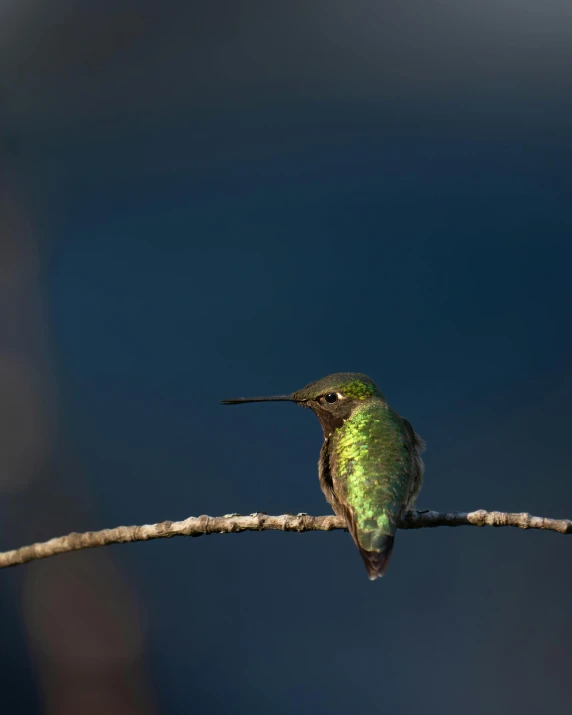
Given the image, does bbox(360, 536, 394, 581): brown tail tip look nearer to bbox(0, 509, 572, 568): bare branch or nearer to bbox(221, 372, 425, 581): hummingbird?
bbox(221, 372, 425, 581): hummingbird

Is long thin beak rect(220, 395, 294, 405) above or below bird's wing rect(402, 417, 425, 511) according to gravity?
above

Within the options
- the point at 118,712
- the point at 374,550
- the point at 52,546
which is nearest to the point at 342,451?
the point at 374,550

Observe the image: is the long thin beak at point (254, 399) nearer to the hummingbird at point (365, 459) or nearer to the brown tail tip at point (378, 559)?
the hummingbird at point (365, 459)

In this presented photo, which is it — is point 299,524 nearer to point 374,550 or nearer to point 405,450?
point 374,550

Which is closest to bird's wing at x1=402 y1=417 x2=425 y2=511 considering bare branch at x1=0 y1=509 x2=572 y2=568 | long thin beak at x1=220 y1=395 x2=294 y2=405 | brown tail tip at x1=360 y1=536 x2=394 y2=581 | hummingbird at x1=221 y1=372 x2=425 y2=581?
hummingbird at x1=221 y1=372 x2=425 y2=581

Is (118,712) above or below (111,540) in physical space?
below

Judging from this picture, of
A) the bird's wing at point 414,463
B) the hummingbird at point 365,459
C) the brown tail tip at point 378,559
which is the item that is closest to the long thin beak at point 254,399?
the hummingbird at point 365,459

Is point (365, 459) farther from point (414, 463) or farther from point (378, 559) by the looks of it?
point (378, 559)
